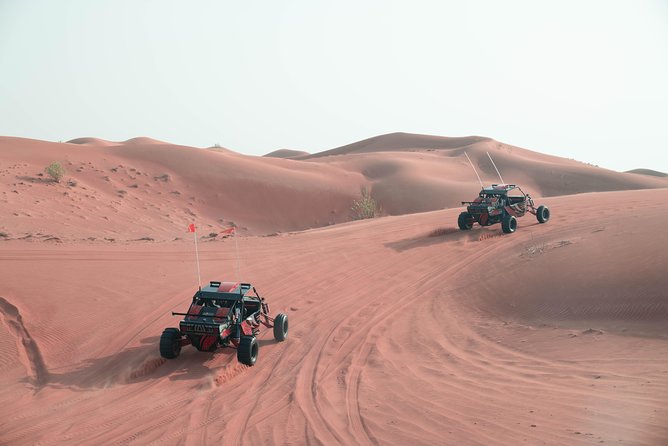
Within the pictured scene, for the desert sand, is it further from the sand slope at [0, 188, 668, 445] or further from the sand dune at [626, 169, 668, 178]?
the sand dune at [626, 169, 668, 178]

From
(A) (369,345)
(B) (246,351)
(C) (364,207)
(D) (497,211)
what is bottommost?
(A) (369,345)

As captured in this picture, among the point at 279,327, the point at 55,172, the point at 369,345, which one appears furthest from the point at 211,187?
the point at 369,345

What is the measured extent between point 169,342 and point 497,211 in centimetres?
1324

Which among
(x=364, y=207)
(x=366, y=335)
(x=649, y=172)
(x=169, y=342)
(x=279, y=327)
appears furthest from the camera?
(x=649, y=172)

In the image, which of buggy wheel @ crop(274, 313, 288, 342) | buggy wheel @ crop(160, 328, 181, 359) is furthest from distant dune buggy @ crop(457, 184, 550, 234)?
buggy wheel @ crop(160, 328, 181, 359)

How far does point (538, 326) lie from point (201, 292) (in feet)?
22.4

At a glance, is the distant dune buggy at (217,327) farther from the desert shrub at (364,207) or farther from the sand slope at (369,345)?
the desert shrub at (364,207)

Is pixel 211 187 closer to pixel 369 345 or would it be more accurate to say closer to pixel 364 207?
pixel 364 207

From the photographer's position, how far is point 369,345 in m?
11.3

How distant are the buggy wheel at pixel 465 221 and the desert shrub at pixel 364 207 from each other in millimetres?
16217

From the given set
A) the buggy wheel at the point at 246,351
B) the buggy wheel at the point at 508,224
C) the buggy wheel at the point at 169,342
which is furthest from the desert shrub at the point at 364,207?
the buggy wheel at the point at 169,342

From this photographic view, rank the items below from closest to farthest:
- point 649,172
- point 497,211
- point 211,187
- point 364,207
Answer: point 497,211 → point 364,207 → point 211,187 → point 649,172

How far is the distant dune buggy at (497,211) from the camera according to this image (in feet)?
64.6

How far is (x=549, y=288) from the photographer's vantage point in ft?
44.2
